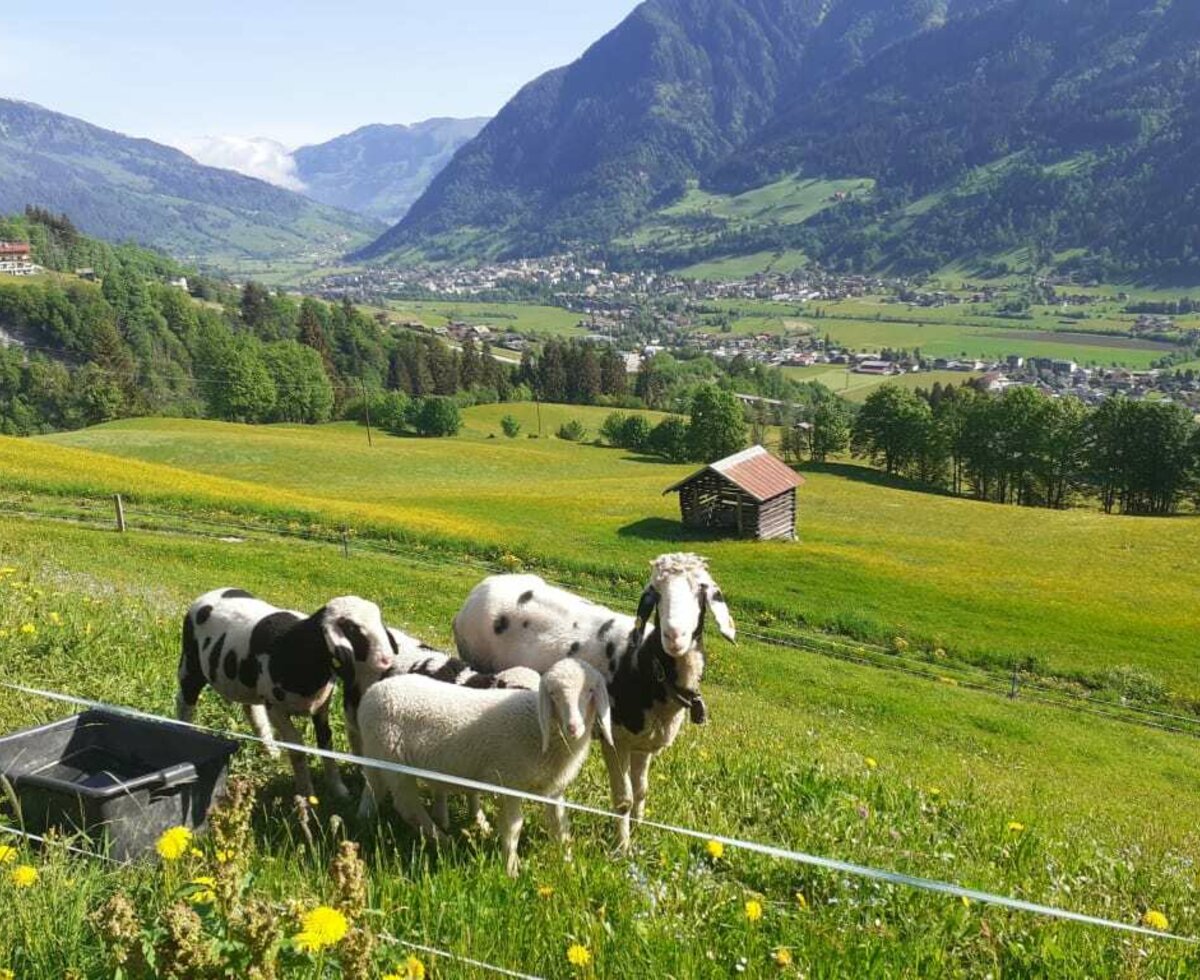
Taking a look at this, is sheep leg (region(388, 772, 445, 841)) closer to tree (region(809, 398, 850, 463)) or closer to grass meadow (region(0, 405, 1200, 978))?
grass meadow (region(0, 405, 1200, 978))

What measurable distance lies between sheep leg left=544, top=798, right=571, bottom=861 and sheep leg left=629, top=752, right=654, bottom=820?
1.03 metres

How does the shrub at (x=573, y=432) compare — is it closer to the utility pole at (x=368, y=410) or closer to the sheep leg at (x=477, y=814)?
the utility pole at (x=368, y=410)

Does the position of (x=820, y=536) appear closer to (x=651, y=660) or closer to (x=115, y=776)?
(x=651, y=660)

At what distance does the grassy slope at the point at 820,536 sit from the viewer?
4094cm

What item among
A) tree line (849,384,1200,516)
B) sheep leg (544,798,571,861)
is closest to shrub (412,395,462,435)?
tree line (849,384,1200,516)

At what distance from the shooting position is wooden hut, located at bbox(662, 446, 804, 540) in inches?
2315

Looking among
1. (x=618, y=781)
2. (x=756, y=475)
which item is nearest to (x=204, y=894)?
(x=618, y=781)

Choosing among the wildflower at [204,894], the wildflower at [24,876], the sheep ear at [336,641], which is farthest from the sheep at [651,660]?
the wildflower at [24,876]

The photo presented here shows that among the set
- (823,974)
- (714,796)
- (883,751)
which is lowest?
(883,751)

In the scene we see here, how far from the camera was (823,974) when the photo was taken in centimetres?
457

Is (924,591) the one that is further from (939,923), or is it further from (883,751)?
(939,923)

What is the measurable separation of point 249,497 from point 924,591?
126 ft

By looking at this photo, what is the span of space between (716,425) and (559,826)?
105352mm

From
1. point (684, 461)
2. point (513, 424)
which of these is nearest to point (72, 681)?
point (684, 461)
